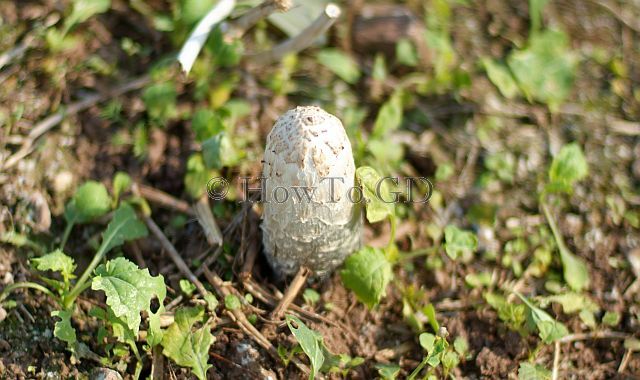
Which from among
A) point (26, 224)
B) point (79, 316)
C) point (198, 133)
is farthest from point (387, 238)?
point (26, 224)

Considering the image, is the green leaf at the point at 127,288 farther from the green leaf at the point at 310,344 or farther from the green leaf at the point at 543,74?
the green leaf at the point at 543,74

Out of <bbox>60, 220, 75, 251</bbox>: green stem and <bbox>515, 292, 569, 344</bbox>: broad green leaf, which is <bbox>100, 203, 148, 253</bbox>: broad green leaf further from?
<bbox>515, 292, 569, 344</bbox>: broad green leaf

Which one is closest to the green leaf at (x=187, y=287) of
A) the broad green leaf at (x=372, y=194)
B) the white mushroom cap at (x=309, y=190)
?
the white mushroom cap at (x=309, y=190)

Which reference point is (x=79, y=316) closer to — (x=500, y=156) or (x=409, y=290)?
(x=409, y=290)

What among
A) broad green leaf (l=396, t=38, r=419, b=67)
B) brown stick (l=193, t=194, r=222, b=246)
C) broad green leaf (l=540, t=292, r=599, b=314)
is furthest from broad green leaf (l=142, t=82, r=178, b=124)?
broad green leaf (l=540, t=292, r=599, b=314)

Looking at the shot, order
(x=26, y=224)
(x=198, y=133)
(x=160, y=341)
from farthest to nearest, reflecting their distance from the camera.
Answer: (x=198, y=133) → (x=26, y=224) → (x=160, y=341)
